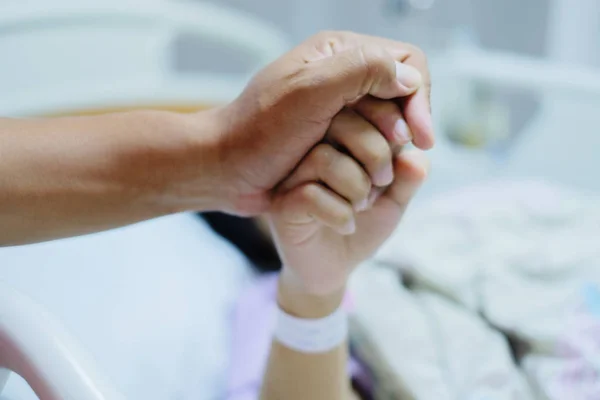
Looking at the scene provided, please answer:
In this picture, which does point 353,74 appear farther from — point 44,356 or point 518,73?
point 518,73

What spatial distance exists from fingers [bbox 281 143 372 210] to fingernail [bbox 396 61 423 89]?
88mm

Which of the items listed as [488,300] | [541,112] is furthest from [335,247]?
[541,112]

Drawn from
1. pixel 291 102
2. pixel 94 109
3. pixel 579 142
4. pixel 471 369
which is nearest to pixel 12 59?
pixel 94 109

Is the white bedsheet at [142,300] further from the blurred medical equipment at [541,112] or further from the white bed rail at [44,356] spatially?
the blurred medical equipment at [541,112]

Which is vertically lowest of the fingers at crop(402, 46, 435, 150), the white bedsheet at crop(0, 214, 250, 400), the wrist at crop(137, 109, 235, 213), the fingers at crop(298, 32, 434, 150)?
the white bedsheet at crop(0, 214, 250, 400)

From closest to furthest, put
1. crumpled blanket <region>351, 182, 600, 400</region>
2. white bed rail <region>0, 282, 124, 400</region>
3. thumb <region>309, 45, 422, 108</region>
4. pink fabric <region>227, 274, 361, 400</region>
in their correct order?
white bed rail <region>0, 282, 124, 400</region> → thumb <region>309, 45, 422, 108</region> → crumpled blanket <region>351, 182, 600, 400</region> → pink fabric <region>227, 274, 361, 400</region>

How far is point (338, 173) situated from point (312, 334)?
0.78 feet

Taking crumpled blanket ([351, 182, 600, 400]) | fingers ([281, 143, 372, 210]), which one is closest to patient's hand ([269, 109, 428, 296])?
fingers ([281, 143, 372, 210])

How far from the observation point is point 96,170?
679mm

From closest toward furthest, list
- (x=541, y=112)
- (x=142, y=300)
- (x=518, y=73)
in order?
(x=142, y=300) < (x=518, y=73) < (x=541, y=112)

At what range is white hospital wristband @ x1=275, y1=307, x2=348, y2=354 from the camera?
81 cm

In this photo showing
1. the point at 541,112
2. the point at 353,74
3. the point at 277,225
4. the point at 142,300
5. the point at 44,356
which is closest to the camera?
the point at 44,356

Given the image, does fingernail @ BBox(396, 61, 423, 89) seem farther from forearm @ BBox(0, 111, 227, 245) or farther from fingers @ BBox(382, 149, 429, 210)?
forearm @ BBox(0, 111, 227, 245)

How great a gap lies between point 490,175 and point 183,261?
70 centimetres
